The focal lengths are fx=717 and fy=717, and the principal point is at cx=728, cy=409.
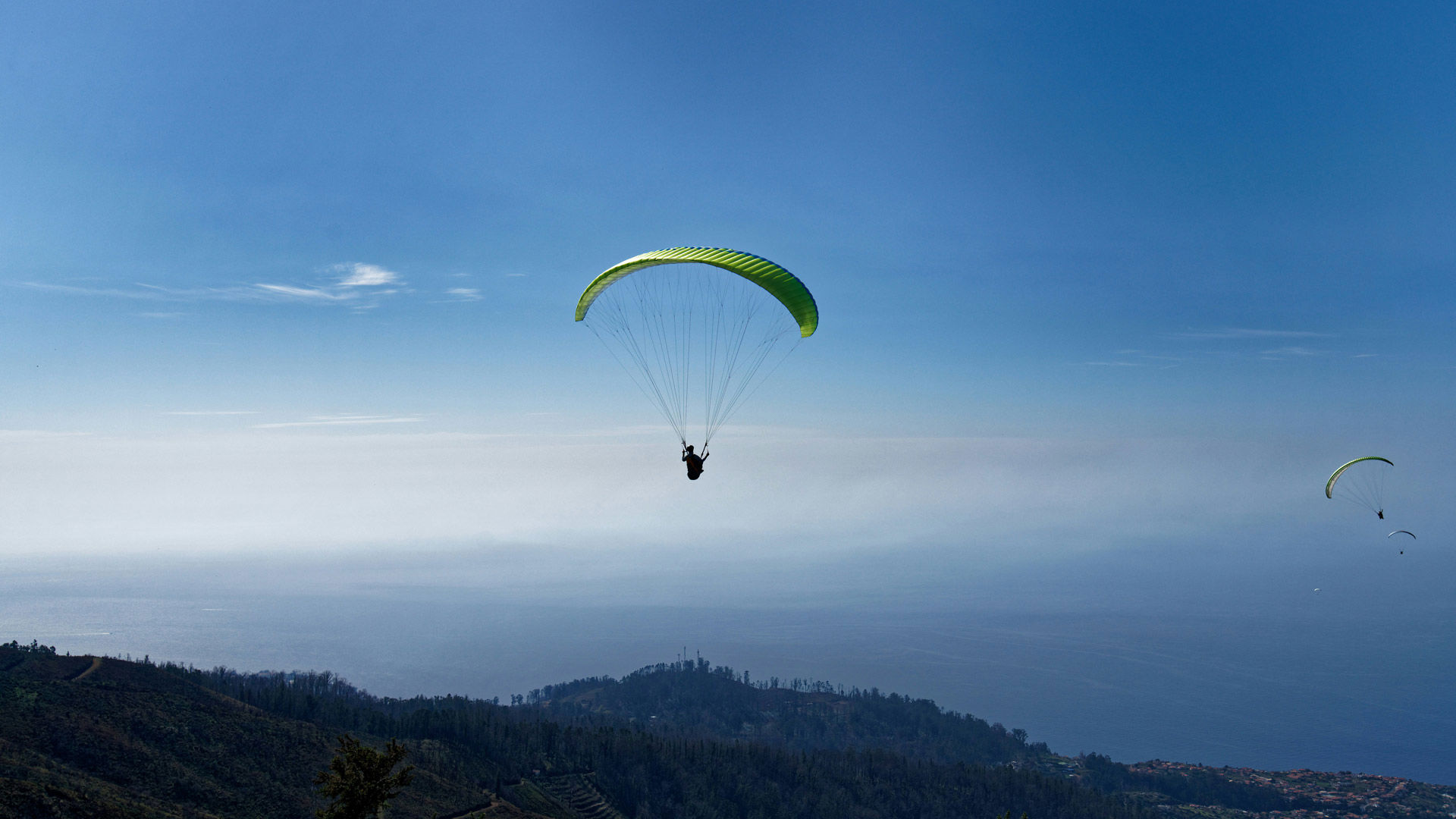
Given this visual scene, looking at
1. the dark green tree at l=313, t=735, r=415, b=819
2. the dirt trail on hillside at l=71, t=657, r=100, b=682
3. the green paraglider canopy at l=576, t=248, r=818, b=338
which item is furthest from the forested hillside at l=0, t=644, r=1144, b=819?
the green paraglider canopy at l=576, t=248, r=818, b=338

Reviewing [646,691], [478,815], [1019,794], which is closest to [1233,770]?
[1019,794]

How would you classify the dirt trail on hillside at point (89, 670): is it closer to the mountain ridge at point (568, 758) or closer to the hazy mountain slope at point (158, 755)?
the mountain ridge at point (568, 758)

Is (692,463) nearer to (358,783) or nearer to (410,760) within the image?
(358,783)

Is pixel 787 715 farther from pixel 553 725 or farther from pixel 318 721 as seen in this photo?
pixel 318 721

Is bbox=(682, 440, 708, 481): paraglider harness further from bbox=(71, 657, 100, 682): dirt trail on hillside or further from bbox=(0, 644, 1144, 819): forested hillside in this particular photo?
bbox=(71, 657, 100, 682): dirt trail on hillside

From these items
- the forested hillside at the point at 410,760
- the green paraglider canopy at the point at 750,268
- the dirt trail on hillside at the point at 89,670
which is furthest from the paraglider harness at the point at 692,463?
the dirt trail on hillside at the point at 89,670

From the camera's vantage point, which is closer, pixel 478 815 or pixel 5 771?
pixel 5 771

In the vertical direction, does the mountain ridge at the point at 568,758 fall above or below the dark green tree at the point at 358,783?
below

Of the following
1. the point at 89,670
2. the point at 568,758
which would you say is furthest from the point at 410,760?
the point at 89,670
